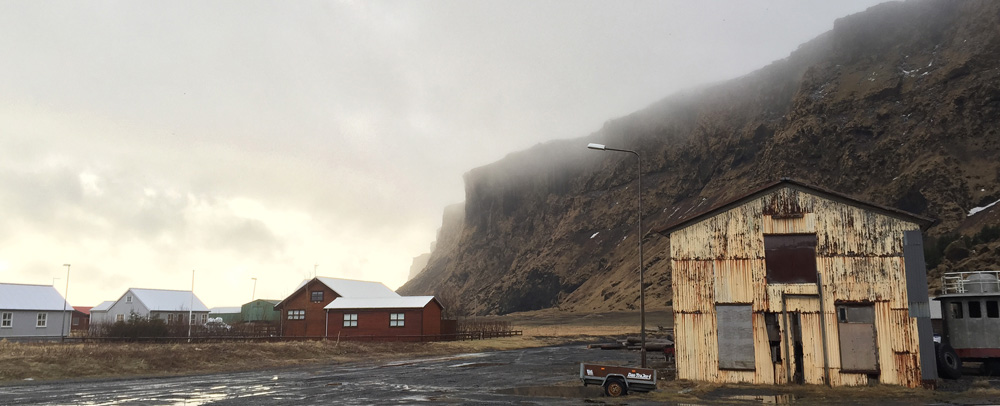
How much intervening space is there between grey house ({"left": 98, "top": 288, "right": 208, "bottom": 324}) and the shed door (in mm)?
77536

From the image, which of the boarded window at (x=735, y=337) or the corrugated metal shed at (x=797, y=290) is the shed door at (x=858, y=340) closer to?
the corrugated metal shed at (x=797, y=290)

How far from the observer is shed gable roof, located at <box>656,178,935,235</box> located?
81.2ft

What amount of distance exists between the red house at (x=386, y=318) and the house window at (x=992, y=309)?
42.3 m

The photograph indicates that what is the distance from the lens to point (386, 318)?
62.3 m

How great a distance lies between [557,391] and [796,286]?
32.2ft

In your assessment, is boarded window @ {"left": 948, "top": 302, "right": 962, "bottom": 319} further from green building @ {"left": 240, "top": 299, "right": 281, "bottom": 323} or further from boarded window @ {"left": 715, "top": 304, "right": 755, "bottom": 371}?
green building @ {"left": 240, "top": 299, "right": 281, "bottom": 323}

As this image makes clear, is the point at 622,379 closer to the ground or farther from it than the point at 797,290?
closer to the ground

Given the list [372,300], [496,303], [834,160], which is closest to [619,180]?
[496,303]

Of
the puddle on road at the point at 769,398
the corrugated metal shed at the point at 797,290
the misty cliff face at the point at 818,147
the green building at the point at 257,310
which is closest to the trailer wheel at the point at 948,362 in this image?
the corrugated metal shed at the point at 797,290

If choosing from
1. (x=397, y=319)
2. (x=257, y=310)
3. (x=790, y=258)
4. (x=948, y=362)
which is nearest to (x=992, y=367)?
(x=948, y=362)

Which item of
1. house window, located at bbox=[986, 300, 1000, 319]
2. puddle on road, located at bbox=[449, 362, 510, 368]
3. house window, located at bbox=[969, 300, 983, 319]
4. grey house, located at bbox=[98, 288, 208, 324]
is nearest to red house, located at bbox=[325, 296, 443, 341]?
puddle on road, located at bbox=[449, 362, 510, 368]

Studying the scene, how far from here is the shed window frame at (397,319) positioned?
62.1 metres

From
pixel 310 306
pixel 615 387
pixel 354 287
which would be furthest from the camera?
pixel 354 287

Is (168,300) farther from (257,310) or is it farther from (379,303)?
(379,303)
